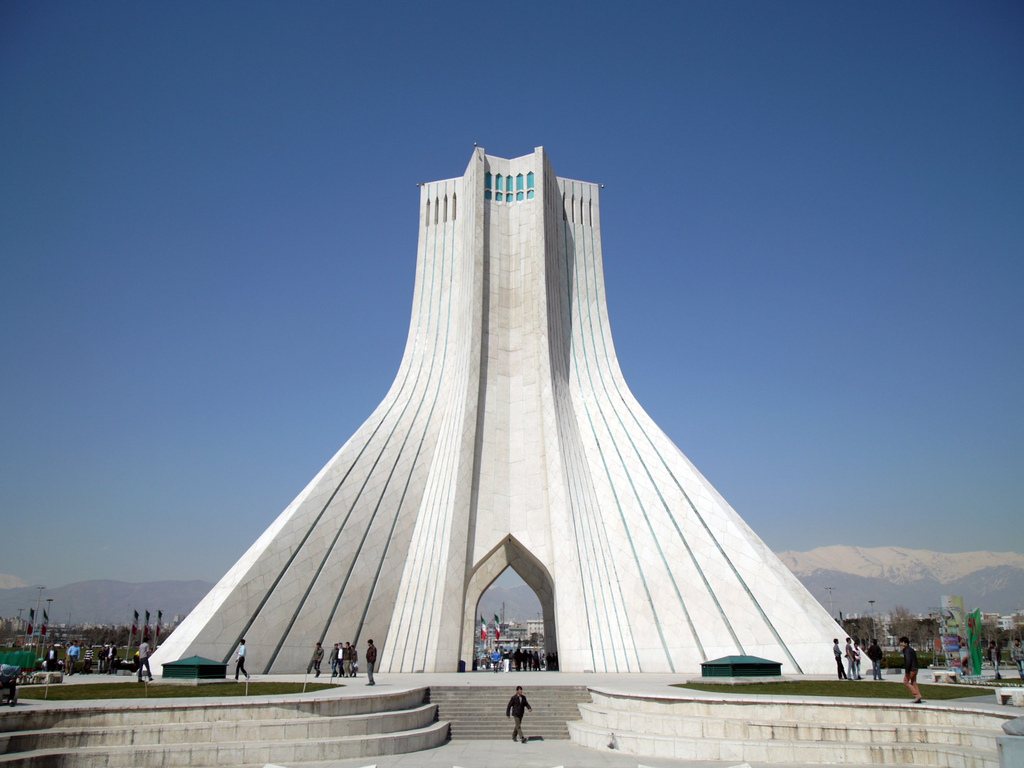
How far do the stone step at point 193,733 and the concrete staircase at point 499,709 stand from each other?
2.20 metres

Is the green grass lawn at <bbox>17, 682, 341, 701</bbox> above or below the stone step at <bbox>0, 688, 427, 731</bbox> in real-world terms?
below

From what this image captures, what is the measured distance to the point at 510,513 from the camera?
1755cm

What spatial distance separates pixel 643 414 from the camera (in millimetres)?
19344

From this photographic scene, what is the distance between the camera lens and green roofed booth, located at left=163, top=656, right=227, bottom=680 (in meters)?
11.2

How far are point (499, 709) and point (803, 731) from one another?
4954 millimetres

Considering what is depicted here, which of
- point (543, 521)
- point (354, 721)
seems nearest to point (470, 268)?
point (543, 521)

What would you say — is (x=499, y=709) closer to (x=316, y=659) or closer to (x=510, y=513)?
(x=316, y=659)

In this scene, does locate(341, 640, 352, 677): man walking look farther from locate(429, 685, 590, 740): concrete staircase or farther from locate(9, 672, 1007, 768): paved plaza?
locate(429, 685, 590, 740): concrete staircase

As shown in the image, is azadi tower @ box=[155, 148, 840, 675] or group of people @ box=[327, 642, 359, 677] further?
azadi tower @ box=[155, 148, 840, 675]

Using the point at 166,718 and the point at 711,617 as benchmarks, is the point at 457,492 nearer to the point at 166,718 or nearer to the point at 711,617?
the point at 711,617

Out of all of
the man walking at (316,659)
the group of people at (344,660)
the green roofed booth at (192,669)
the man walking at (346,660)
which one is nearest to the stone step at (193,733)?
the green roofed booth at (192,669)

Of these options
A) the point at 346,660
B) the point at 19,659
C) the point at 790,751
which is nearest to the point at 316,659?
the point at 346,660

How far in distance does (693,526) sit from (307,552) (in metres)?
8.82

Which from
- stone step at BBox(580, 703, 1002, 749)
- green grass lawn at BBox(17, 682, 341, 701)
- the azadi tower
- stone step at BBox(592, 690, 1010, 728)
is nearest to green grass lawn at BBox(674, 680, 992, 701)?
stone step at BBox(592, 690, 1010, 728)
